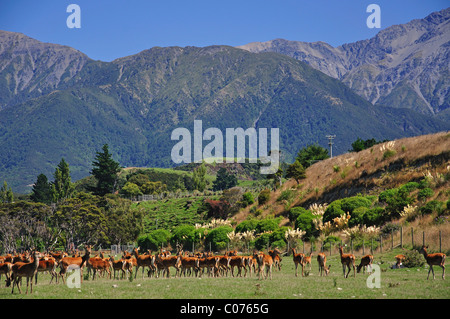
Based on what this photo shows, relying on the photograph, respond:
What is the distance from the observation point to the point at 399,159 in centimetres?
6431

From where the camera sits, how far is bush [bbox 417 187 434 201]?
50.1 metres

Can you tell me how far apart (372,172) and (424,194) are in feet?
50.9

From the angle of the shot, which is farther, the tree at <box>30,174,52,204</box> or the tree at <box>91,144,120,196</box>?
the tree at <box>30,174,52,204</box>

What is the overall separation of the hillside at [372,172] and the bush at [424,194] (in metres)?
0.54

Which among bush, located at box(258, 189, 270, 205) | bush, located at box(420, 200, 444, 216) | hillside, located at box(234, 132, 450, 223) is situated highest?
hillside, located at box(234, 132, 450, 223)

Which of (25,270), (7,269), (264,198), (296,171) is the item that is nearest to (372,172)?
(296,171)

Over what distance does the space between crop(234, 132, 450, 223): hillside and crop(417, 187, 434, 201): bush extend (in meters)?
→ 0.54

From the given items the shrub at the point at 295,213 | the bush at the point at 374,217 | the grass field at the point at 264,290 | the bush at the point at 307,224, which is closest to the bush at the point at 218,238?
the shrub at the point at 295,213

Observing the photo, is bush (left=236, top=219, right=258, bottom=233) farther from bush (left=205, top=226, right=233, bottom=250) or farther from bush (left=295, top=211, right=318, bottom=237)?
bush (left=295, top=211, right=318, bottom=237)

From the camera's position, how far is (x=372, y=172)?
216ft

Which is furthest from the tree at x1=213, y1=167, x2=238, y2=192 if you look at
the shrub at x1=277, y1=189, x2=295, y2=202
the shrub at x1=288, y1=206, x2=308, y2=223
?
the shrub at x1=288, y1=206, x2=308, y2=223

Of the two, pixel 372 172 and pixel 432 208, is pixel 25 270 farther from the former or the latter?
pixel 372 172

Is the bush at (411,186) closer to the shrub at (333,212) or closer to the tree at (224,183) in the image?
the shrub at (333,212)

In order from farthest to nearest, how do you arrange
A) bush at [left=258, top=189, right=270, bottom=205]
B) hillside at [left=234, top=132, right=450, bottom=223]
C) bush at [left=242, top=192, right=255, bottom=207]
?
bush at [left=242, top=192, right=255, bottom=207] < bush at [left=258, top=189, right=270, bottom=205] < hillside at [left=234, top=132, right=450, bottom=223]
